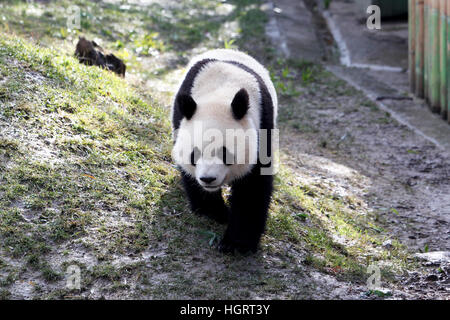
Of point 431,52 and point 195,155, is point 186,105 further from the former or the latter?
point 431,52

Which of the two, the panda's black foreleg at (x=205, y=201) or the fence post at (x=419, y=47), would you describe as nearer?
the panda's black foreleg at (x=205, y=201)

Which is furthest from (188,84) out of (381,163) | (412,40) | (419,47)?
(412,40)

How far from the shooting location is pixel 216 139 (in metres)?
4.30

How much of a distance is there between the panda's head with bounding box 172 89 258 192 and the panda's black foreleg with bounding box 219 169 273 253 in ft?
0.85

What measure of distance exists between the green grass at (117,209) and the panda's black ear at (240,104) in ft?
4.14

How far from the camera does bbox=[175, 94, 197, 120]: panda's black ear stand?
444 cm

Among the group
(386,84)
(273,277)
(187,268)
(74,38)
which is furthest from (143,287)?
(386,84)

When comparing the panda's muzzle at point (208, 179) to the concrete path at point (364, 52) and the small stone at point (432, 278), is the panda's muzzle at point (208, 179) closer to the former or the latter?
the small stone at point (432, 278)

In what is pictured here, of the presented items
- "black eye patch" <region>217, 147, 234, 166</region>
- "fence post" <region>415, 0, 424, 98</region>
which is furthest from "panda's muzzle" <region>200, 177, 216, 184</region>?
"fence post" <region>415, 0, 424, 98</region>

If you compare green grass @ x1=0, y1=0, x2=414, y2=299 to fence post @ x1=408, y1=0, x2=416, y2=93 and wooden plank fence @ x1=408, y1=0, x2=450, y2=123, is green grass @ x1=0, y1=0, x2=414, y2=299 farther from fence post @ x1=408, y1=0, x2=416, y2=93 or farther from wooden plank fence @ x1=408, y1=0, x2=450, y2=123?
fence post @ x1=408, y1=0, x2=416, y2=93

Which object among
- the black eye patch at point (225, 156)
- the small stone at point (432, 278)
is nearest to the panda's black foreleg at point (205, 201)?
the black eye patch at point (225, 156)

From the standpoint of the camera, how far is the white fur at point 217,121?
4.32 metres

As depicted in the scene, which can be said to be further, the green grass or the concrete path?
the concrete path

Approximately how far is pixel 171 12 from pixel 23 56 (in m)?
7.31
